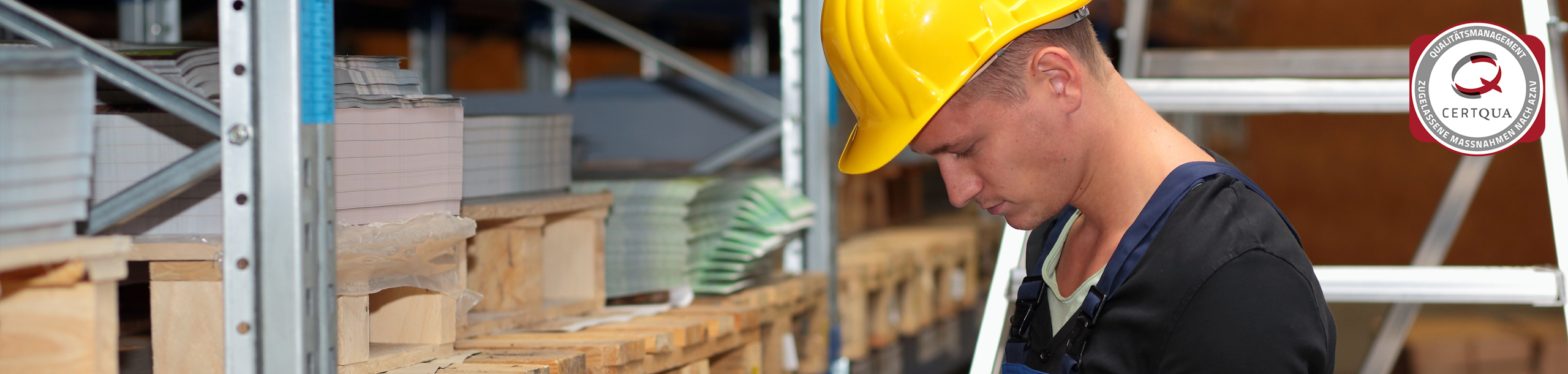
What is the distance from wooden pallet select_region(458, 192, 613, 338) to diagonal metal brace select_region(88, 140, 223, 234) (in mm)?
718

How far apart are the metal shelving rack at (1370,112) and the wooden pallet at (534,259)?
39.5 inches

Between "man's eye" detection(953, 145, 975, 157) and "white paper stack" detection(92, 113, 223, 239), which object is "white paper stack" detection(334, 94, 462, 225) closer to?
"white paper stack" detection(92, 113, 223, 239)

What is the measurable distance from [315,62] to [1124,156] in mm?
1081

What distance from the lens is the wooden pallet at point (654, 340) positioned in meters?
2.23

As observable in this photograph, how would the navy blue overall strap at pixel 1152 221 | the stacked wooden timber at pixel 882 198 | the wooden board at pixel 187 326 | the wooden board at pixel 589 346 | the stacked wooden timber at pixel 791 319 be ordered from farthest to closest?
the stacked wooden timber at pixel 882 198
the stacked wooden timber at pixel 791 319
the wooden board at pixel 589 346
the wooden board at pixel 187 326
the navy blue overall strap at pixel 1152 221

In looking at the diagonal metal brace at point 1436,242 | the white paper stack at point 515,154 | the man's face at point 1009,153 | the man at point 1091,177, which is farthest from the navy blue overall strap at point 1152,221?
the white paper stack at point 515,154

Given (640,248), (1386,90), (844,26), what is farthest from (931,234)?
(844,26)

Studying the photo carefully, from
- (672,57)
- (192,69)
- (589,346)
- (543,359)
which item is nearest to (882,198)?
(672,57)

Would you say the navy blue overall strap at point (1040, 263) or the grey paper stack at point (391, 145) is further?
the grey paper stack at point (391, 145)

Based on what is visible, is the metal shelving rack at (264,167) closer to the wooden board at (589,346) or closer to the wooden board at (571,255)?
the wooden board at (589,346)

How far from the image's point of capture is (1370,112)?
6.59ft

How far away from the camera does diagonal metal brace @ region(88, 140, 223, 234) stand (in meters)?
1.57

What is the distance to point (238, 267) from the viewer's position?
5.11 feet

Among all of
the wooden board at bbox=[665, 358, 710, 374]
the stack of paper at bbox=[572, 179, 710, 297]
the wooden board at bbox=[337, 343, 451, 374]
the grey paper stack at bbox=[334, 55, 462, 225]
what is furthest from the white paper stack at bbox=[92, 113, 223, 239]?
the stack of paper at bbox=[572, 179, 710, 297]
